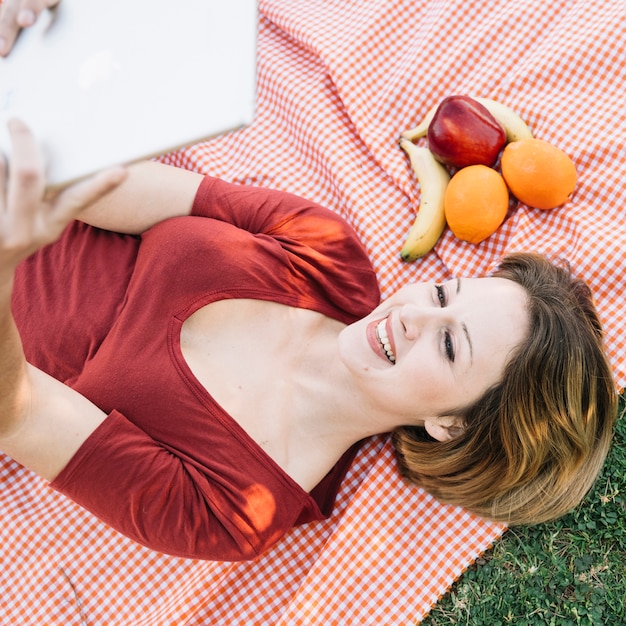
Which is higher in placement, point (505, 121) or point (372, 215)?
point (505, 121)

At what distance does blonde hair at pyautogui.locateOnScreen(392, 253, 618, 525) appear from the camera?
207cm

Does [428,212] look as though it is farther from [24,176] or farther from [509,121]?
[24,176]

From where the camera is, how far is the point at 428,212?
2715 millimetres

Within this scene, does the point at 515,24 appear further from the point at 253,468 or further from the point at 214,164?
the point at 253,468

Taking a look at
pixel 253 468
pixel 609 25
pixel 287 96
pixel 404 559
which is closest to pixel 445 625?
pixel 404 559

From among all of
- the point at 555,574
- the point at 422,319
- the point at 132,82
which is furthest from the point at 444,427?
the point at 132,82

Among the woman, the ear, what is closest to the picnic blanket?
the woman

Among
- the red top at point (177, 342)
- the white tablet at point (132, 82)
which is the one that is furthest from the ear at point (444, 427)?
the white tablet at point (132, 82)

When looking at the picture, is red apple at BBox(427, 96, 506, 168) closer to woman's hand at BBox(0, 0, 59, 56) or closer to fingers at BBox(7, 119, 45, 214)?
woman's hand at BBox(0, 0, 59, 56)

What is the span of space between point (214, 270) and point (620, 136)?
1775mm

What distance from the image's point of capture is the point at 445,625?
2.50 meters

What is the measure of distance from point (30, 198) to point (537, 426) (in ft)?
5.52

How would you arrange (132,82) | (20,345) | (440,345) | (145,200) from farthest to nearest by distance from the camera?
(145,200)
(440,345)
(20,345)
(132,82)

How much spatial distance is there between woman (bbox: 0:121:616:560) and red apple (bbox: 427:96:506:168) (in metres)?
0.52
